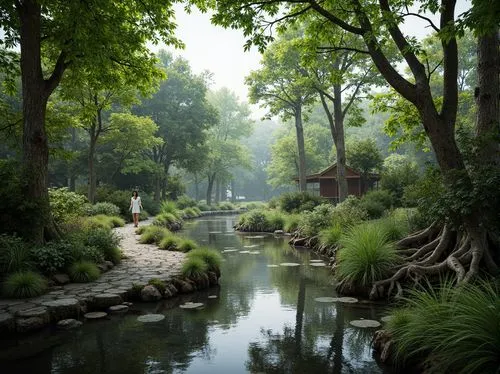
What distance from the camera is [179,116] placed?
37750 mm

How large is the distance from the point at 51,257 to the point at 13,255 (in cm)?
80

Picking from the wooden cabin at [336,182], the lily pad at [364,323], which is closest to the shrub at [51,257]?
the lily pad at [364,323]

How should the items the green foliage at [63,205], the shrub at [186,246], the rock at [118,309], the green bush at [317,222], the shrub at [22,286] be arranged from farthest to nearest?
the green bush at [317,222] → the green foliage at [63,205] → the shrub at [186,246] → the rock at [118,309] → the shrub at [22,286]

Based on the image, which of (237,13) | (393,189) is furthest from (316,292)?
(393,189)

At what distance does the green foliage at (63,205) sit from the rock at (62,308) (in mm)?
7137

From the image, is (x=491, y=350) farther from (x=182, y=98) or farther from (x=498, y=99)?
(x=182, y=98)

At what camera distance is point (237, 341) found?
5.62 metres

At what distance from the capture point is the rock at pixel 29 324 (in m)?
5.80

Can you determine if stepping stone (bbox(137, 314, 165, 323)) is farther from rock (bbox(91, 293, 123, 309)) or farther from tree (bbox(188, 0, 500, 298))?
tree (bbox(188, 0, 500, 298))

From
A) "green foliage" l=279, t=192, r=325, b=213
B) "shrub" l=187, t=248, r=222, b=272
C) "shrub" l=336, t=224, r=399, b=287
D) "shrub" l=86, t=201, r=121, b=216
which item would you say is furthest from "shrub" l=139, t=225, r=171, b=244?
"green foliage" l=279, t=192, r=325, b=213

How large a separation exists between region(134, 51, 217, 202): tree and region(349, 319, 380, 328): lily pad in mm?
31198

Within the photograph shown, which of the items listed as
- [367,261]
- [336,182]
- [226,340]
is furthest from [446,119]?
[336,182]

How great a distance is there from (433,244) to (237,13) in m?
6.39

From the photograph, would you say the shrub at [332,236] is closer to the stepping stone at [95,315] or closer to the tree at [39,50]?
the stepping stone at [95,315]
